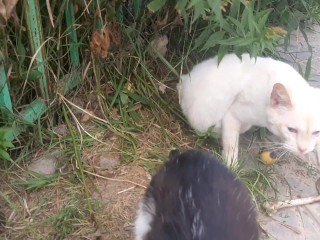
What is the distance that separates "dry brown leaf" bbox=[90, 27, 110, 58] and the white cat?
18.7 inches

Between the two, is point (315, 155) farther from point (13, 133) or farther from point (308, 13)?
point (13, 133)

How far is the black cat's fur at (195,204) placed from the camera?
1798mm

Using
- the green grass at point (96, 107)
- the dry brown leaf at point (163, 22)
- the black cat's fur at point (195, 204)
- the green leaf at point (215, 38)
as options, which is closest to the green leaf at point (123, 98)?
the green grass at point (96, 107)

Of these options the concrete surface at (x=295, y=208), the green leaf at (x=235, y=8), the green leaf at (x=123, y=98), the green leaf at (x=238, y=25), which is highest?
the green leaf at (x=235, y=8)

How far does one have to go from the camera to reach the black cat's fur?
5.90 ft

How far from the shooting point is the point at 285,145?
104 inches

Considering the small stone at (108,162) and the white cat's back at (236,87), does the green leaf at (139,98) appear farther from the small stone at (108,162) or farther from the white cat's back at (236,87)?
the small stone at (108,162)

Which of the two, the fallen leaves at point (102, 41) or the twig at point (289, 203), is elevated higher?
the fallen leaves at point (102, 41)

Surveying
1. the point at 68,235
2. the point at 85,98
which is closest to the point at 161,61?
the point at 85,98

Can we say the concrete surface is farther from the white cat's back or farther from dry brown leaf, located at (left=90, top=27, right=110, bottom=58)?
dry brown leaf, located at (left=90, top=27, right=110, bottom=58)

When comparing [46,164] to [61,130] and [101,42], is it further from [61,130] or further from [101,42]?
[101,42]

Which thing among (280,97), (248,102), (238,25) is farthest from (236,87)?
(238,25)

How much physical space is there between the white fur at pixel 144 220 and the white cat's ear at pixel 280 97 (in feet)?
2.78

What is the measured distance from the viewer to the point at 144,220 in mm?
2070
